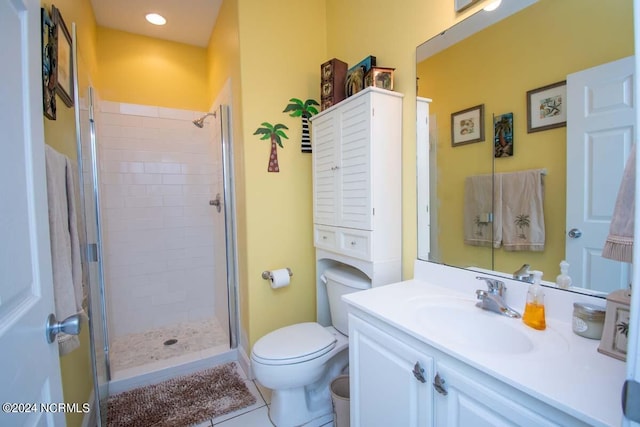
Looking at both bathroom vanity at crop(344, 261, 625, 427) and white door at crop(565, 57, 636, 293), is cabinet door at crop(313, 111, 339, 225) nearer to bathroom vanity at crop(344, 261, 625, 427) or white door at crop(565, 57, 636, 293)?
bathroom vanity at crop(344, 261, 625, 427)

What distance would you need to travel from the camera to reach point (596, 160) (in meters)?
0.88

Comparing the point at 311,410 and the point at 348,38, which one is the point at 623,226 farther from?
the point at 348,38

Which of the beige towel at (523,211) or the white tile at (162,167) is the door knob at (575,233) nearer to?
the beige towel at (523,211)

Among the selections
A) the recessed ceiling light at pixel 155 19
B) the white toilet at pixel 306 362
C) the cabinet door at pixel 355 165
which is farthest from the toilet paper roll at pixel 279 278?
the recessed ceiling light at pixel 155 19

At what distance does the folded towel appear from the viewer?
0.69 metres

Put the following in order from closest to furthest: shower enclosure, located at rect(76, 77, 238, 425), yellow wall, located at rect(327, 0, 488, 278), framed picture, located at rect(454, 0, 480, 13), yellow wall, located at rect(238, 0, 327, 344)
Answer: framed picture, located at rect(454, 0, 480, 13) < yellow wall, located at rect(327, 0, 488, 278) < yellow wall, located at rect(238, 0, 327, 344) < shower enclosure, located at rect(76, 77, 238, 425)

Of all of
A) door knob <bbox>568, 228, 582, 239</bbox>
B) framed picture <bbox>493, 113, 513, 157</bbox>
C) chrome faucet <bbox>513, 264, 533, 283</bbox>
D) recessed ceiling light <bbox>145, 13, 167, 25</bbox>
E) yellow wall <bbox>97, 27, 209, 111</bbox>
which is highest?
recessed ceiling light <bbox>145, 13, 167, 25</bbox>

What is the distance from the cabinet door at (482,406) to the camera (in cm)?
62

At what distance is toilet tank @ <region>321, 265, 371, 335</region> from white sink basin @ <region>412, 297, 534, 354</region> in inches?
17.3

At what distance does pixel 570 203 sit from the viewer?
94 cm

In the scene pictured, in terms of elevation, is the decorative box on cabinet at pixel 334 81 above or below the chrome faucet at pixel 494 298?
above

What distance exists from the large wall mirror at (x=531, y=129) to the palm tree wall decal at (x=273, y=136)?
0.96 metres

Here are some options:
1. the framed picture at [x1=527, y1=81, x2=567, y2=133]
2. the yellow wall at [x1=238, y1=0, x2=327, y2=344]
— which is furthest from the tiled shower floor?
the framed picture at [x1=527, y1=81, x2=567, y2=133]

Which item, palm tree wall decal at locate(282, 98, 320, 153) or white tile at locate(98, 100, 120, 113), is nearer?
→ palm tree wall decal at locate(282, 98, 320, 153)
